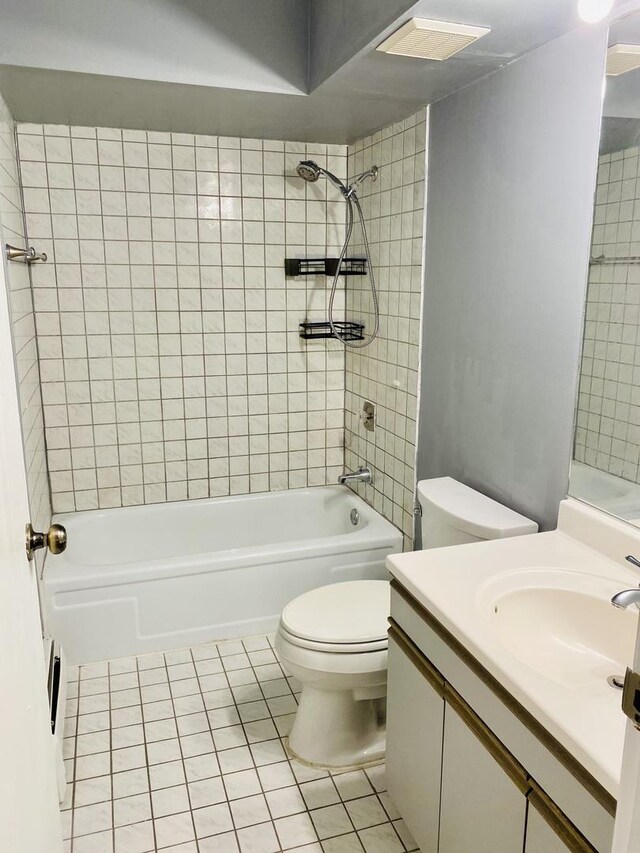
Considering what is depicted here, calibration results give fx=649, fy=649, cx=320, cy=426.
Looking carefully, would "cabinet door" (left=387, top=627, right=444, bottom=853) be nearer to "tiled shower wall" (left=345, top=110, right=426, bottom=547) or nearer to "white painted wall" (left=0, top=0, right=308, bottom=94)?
"tiled shower wall" (left=345, top=110, right=426, bottom=547)

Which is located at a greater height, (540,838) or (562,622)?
(562,622)

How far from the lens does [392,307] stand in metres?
2.81

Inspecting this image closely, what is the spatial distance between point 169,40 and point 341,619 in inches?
76.9

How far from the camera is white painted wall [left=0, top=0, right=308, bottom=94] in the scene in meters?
2.01

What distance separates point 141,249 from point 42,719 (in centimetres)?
224

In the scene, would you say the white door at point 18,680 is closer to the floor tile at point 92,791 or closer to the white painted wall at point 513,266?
the floor tile at point 92,791

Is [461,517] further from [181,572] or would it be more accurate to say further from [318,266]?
[318,266]

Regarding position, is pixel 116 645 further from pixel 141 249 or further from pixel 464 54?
pixel 464 54

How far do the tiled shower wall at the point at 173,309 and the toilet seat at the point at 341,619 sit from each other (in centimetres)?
132

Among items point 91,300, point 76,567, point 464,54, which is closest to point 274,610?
point 76,567

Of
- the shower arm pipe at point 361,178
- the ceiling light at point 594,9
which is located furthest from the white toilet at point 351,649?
the shower arm pipe at point 361,178

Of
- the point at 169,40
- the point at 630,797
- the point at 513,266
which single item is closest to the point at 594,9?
the point at 513,266

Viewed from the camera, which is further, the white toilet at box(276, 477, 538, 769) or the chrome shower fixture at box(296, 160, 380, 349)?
the chrome shower fixture at box(296, 160, 380, 349)

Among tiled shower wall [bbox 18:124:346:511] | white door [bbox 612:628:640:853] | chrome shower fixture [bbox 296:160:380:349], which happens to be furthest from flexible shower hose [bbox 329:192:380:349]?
white door [bbox 612:628:640:853]
